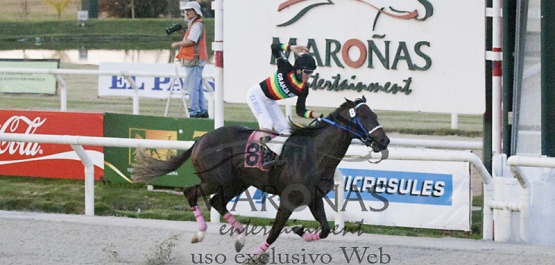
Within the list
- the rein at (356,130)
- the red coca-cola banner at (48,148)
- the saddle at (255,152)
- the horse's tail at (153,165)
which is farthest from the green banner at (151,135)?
the rein at (356,130)

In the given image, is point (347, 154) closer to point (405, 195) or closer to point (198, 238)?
point (405, 195)

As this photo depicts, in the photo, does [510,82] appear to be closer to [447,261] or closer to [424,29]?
[424,29]

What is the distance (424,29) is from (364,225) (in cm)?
178

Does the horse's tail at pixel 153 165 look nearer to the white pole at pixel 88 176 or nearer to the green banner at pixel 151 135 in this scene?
the white pole at pixel 88 176

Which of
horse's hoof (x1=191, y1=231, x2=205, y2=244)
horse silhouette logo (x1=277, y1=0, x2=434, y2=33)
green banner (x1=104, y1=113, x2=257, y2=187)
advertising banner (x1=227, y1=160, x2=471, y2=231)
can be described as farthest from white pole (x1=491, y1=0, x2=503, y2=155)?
green banner (x1=104, y1=113, x2=257, y2=187)

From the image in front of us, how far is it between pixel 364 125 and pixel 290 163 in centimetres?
68

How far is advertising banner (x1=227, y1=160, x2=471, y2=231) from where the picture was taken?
793cm

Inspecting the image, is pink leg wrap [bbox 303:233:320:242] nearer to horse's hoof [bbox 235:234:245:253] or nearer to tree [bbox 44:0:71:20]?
horse's hoof [bbox 235:234:245:253]

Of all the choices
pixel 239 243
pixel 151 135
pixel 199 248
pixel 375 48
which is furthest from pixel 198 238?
pixel 151 135

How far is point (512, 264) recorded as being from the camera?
21.6ft

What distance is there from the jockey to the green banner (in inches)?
85.3

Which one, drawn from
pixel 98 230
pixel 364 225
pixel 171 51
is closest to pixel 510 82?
pixel 364 225

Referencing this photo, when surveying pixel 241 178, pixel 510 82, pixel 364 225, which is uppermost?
pixel 510 82

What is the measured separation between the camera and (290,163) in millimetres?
6969
